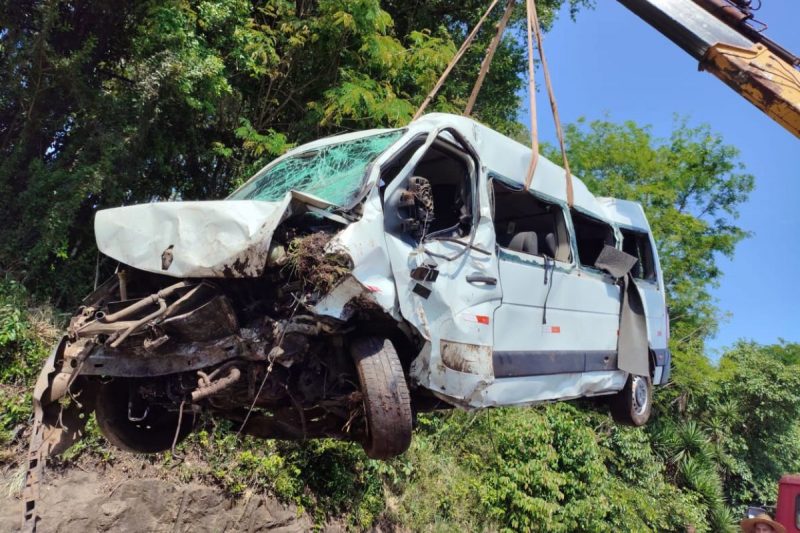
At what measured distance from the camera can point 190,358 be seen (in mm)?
3336

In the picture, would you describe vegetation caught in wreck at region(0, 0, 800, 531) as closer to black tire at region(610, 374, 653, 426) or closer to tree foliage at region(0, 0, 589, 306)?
tree foliage at region(0, 0, 589, 306)

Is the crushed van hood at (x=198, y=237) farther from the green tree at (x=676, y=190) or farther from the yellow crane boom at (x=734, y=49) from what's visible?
the green tree at (x=676, y=190)

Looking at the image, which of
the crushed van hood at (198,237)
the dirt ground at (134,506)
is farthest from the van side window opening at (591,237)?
the dirt ground at (134,506)

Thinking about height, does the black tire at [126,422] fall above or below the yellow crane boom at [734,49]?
below

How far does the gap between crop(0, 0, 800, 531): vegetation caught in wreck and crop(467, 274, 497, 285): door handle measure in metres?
4.39

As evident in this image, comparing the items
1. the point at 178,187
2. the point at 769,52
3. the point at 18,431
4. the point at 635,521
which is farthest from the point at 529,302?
the point at 635,521

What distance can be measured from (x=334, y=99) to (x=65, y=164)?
3.89m

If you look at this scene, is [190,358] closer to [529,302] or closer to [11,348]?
[529,302]

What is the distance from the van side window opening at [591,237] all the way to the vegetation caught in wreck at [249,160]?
3615mm

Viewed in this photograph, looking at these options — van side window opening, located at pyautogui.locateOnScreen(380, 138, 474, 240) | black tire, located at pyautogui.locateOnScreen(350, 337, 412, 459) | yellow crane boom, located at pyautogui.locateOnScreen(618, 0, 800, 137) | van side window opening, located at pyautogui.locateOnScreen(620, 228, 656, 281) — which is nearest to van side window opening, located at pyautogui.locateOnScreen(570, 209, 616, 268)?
van side window opening, located at pyautogui.locateOnScreen(620, 228, 656, 281)

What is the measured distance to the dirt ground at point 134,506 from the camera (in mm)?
5895

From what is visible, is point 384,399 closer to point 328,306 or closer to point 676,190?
point 328,306

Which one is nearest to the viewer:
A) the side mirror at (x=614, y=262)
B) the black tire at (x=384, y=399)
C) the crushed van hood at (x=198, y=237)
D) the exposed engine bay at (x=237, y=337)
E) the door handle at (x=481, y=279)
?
the crushed van hood at (x=198, y=237)

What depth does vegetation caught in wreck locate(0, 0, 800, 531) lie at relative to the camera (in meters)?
7.22
